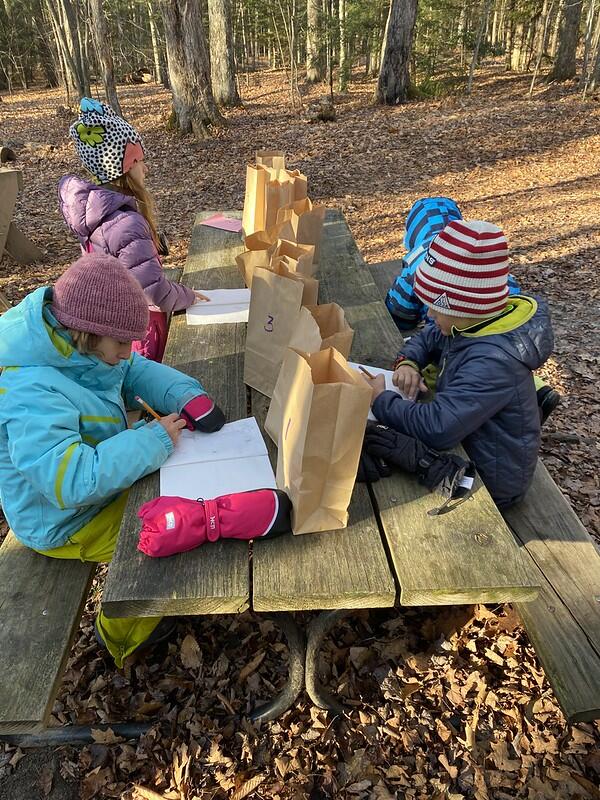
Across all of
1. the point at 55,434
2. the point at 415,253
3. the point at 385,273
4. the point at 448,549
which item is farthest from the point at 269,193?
the point at 448,549

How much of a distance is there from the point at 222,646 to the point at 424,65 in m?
17.1

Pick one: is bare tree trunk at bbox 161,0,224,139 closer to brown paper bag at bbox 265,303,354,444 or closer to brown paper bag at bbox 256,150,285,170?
brown paper bag at bbox 256,150,285,170

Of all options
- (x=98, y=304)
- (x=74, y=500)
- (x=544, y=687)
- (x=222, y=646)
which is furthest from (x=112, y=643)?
(x=544, y=687)

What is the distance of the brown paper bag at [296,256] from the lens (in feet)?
7.74

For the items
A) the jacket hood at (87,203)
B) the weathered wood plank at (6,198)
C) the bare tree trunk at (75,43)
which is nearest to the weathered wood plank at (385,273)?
the jacket hood at (87,203)

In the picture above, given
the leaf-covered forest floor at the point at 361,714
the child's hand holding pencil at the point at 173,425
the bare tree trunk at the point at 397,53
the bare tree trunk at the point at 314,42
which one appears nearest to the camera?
the child's hand holding pencil at the point at 173,425

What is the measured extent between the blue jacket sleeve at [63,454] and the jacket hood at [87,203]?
168 cm

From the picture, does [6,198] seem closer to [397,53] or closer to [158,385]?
[158,385]

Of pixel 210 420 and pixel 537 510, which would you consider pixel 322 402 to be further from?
pixel 537 510

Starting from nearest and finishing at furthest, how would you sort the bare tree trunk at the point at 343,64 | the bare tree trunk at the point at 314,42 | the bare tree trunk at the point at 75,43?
the bare tree trunk at the point at 75,43 < the bare tree trunk at the point at 314,42 < the bare tree trunk at the point at 343,64

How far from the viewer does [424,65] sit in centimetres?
1543

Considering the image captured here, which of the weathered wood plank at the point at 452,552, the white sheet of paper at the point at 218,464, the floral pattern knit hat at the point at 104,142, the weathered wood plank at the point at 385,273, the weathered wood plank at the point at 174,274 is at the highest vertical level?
the floral pattern knit hat at the point at 104,142

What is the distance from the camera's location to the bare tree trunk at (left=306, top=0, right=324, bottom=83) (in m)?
16.1

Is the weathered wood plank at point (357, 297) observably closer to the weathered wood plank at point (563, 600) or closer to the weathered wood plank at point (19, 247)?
the weathered wood plank at point (563, 600)
